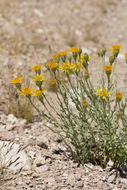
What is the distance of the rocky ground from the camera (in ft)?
7.91

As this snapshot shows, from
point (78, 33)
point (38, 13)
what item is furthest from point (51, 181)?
point (38, 13)

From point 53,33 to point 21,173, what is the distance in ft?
15.8

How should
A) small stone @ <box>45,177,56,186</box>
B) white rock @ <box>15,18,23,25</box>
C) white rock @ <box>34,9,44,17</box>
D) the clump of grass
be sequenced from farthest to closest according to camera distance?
white rock @ <box>34,9,44,17</box>, white rock @ <box>15,18,23,25</box>, the clump of grass, small stone @ <box>45,177,56,186</box>

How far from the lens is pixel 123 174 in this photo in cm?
256

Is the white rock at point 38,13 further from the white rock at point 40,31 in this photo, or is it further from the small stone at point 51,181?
the small stone at point 51,181

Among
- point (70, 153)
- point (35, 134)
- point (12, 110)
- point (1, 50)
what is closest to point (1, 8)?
point (1, 50)

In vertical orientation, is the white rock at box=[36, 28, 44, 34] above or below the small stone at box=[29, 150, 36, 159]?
above

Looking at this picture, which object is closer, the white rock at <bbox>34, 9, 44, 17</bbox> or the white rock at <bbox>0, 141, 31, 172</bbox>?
the white rock at <bbox>0, 141, 31, 172</bbox>

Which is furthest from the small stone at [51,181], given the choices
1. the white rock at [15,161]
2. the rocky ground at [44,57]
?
the white rock at [15,161]

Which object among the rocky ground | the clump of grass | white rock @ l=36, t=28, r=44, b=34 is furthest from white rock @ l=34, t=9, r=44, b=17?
the clump of grass

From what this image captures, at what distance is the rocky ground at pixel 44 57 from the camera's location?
2.41 meters

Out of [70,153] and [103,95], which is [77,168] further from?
[103,95]

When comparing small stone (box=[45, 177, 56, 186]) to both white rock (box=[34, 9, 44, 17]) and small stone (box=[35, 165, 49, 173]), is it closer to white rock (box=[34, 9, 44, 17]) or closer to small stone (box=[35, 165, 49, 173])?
small stone (box=[35, 165, 49, 173])

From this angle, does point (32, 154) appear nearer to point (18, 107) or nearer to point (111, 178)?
point (111, 178)
